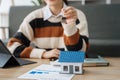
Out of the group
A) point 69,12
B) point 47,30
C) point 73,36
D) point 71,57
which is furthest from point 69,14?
point 47,30

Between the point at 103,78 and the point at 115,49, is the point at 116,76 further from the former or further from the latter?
the point at 115,49

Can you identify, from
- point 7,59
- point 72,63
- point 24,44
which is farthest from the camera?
point 24,44

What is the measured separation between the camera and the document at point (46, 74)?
0.76 meters

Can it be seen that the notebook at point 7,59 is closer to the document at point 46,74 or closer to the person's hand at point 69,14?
the document at point 46,74

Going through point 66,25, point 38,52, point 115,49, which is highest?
point 66,25

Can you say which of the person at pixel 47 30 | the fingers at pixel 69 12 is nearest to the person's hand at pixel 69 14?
the fingers at pixel 69 12

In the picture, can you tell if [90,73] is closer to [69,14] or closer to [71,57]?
[71,57]

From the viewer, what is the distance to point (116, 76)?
786mm

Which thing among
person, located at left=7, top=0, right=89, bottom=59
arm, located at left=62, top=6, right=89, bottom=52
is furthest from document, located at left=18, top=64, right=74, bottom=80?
person, located at left=7, top=0, right=89, bottom=59

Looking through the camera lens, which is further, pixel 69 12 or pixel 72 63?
pixel 69 12

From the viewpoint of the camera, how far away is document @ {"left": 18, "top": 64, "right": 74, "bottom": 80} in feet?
Result: 2.49

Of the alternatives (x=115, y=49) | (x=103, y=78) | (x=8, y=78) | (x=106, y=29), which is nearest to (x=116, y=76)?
(x=103, y=78)

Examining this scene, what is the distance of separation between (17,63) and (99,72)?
1.13ft

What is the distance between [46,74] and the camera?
2.65 feet
